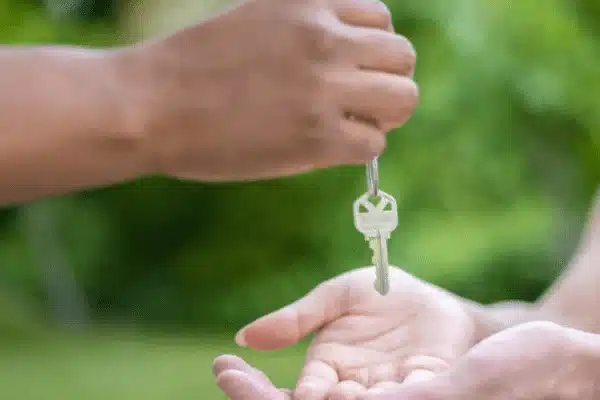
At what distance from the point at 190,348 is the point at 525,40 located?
1.09 metres

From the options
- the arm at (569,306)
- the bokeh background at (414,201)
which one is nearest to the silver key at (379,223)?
the arm at (569,306)

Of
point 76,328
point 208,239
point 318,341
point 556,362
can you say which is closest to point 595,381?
point 556,362

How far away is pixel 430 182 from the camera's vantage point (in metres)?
2.08

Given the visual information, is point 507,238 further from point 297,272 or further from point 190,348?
point 190,348

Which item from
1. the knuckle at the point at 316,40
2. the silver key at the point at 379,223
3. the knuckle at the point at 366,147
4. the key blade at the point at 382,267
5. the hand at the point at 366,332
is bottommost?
the hand at the point at 366,332

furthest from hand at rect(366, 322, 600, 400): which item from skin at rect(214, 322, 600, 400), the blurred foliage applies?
the blurred foliage

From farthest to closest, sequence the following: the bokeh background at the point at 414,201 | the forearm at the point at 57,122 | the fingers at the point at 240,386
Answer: the bokeh background at the point at 414,201 < the fingers at the point at 240,386 < the forearm at the point at 57,122

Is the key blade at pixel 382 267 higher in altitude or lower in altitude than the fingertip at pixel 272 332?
higher

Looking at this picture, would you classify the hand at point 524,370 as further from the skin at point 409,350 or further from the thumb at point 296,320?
the thumb at point 296,320

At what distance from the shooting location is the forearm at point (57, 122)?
18.6 inches

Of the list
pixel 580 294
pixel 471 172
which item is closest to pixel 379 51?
pixel 580 294

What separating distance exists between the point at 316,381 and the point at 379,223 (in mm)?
162

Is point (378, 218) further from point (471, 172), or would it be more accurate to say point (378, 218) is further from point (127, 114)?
point (471, 172)

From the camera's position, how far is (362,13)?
53cm
